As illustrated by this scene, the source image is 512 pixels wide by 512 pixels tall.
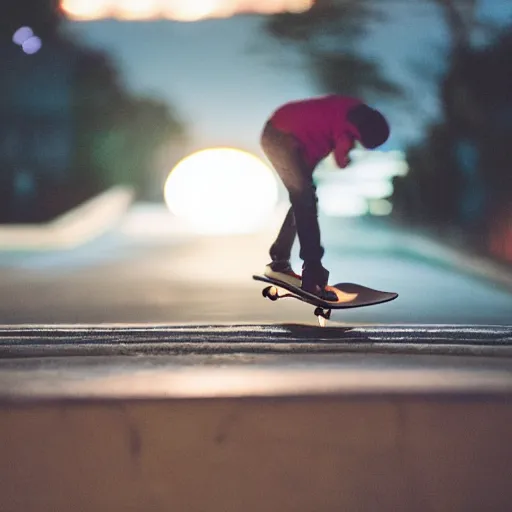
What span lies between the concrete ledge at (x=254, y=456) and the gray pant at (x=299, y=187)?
1417 millimetres

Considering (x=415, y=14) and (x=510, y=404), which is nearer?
(x=510, y=404)

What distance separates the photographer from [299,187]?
10.5 feet

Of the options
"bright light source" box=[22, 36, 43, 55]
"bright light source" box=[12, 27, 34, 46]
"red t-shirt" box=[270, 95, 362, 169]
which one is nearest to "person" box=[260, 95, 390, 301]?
"red t-shirt" box=[270, 95, 362, 169]

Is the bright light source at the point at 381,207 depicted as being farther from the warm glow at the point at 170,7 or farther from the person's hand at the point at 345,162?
the person's hand at the point at 345,162

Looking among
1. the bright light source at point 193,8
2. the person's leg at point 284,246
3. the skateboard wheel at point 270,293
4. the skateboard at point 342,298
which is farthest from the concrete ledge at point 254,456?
the bright light source at point 193,8

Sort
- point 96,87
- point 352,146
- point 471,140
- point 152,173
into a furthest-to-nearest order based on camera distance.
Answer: point 152,173, point 96,87, point 471,140, point 352,146

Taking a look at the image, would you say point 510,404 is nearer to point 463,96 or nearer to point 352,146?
point 352,146

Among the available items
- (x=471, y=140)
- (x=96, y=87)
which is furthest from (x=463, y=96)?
(x=96, y=87)

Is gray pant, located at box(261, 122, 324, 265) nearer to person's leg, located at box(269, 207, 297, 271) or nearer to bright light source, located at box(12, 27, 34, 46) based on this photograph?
person's leg, located at box(269, 207, 297, 271)

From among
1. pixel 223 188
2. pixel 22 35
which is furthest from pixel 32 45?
pixel 223 188

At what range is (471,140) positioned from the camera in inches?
313

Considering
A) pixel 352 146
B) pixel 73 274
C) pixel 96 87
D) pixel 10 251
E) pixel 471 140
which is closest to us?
pixel 352 146

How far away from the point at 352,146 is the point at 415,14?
6.09 metres

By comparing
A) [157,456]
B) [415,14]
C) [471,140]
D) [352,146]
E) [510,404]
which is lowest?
[157,456]
